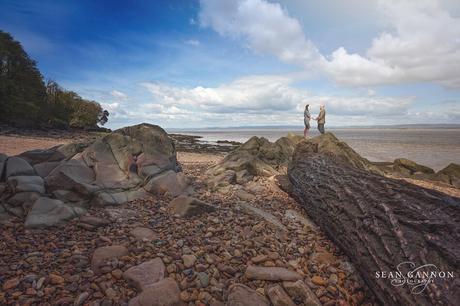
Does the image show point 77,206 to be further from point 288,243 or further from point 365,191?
point 365,191

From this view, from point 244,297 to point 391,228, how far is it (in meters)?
2.01

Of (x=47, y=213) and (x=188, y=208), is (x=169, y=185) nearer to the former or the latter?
(x=188, y=208)

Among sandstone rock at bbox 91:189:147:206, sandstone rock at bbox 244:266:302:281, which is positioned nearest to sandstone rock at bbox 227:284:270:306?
sandstone rock at bbox 244:266:302:281

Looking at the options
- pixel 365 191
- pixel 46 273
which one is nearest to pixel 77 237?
pixel 46 273

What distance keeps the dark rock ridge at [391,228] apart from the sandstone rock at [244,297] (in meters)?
1.27

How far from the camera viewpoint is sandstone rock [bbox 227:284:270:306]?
2.83 metres

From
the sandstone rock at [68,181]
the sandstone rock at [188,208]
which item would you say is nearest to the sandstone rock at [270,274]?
the sandstone rock at [188,208]

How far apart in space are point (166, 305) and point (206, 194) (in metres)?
4.24

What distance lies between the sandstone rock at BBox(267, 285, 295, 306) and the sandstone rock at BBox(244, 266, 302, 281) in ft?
0.66

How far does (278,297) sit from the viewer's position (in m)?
2.92

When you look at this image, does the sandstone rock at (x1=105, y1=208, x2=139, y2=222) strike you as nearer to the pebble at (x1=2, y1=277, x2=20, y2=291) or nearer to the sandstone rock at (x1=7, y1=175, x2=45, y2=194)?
the sandstone rock at (x1=7, y1=175, x2=45, y2=194)

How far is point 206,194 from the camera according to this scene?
6945 millimetres

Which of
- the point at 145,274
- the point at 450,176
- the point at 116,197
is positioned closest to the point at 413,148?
the point at 450,176

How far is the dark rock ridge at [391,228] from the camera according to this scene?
264cm
